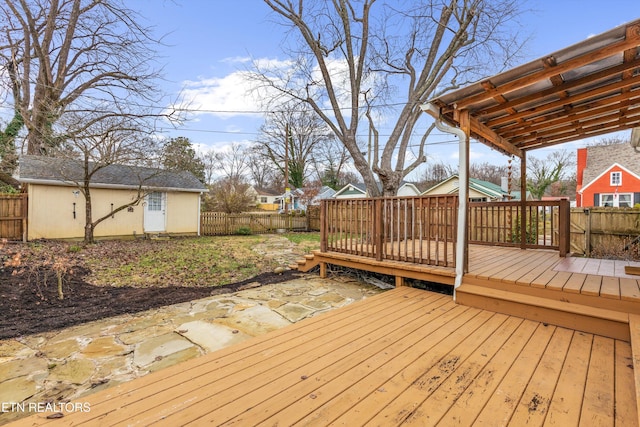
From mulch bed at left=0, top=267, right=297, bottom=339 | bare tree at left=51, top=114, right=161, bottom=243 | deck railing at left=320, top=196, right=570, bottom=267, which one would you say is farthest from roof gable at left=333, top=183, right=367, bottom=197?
mulch bed at left=0, top=267, right=297, bottom=339

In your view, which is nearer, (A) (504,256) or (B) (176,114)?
(A) (504,256)

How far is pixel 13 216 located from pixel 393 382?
12.1 m

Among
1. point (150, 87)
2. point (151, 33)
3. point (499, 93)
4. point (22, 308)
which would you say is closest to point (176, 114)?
point (150, 87)

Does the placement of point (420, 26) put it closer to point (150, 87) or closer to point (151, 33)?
point (151, 33)

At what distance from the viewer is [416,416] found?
60.2 inches

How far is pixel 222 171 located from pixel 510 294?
102ft

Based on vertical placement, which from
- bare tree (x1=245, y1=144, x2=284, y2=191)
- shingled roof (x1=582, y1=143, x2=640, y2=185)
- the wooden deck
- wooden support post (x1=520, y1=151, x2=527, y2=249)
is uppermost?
bare tree (x1=245, y1=144, x2=284, y2=191)

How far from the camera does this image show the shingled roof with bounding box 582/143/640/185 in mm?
17266

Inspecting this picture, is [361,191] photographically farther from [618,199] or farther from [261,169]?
[261,169]

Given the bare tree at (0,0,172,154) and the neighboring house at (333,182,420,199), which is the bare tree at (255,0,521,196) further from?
the neighboring house at (333,182,420,199)

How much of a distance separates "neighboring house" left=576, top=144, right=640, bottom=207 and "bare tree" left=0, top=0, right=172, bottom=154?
2439 cm

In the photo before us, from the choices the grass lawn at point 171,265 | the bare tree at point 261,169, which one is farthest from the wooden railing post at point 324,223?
the bare tree at point 261,169

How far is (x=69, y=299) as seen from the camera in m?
4.08

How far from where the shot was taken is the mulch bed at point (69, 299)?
10.7ft
